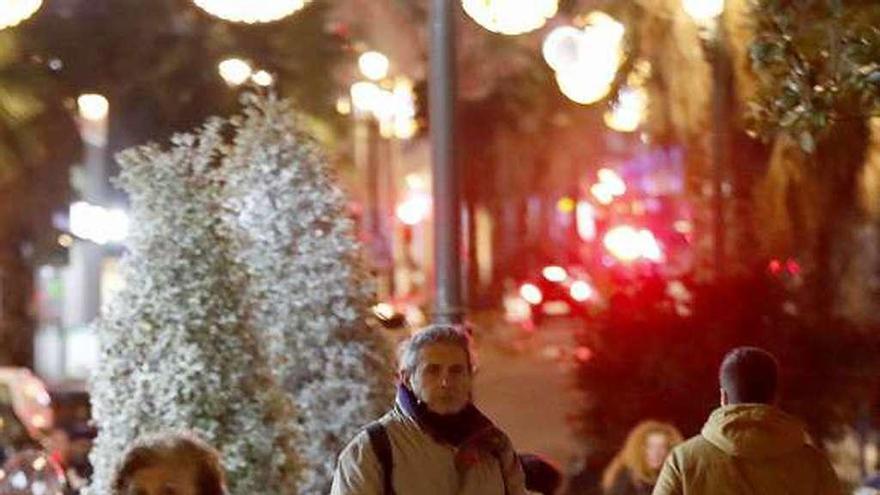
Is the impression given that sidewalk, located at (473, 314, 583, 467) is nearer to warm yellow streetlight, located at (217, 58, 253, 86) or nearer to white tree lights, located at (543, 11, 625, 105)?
warm yellow streetlight, located at (217, 58, 253, 86)

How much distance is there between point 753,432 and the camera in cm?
605

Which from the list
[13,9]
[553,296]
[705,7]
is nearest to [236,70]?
[553,296]

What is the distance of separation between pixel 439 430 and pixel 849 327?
40.1 feet

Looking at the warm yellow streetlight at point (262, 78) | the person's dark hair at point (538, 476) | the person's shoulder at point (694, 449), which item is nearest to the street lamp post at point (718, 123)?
the warm yellow streetlight at point (262, 78)

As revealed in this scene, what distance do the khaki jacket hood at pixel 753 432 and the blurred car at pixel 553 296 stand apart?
1108 cm

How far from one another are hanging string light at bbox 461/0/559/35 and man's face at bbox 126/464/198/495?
252 inches

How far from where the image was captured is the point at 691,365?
1697 centimetres

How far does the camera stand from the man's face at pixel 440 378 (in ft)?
19.2

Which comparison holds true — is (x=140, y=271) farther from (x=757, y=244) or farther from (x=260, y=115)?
(x=757, y=244)

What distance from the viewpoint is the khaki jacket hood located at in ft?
19.8

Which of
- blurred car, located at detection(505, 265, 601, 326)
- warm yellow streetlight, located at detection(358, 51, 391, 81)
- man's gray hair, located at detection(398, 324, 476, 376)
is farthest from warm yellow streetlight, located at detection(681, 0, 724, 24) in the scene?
man's gray hair, located at detection(398, 324, 476, 376)

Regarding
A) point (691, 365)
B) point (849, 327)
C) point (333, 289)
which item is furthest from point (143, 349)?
point (849, 327)

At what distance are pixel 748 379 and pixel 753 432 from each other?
6.7 inches

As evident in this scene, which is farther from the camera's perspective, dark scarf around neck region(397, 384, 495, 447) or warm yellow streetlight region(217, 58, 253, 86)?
warm yellow streetlight region(217, 58, 253, 86)
